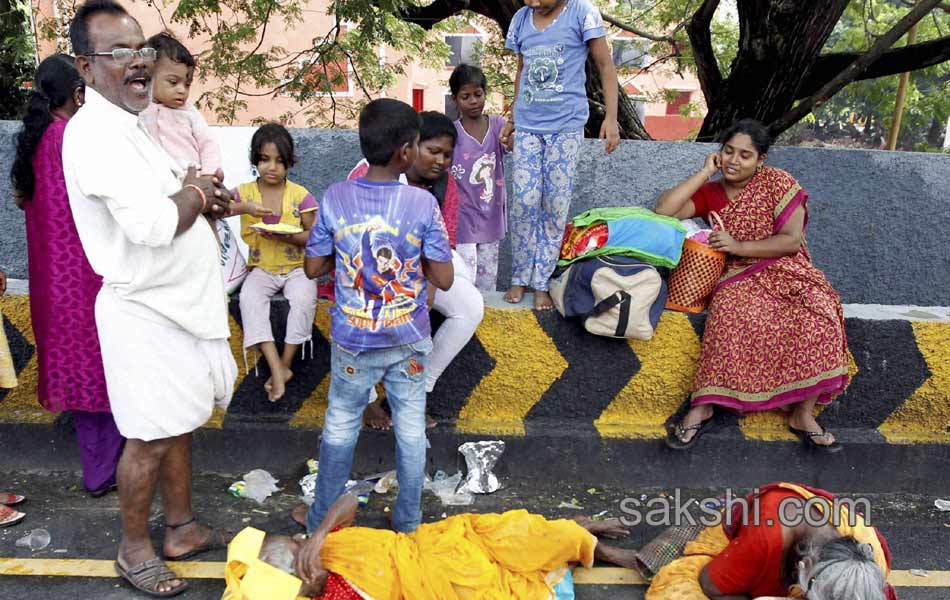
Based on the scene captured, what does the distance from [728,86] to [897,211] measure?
7.60ft

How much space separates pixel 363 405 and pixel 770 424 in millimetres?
2227

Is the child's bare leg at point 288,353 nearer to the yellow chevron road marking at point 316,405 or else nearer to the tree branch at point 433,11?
the yellow chevron road marking at point 316,405

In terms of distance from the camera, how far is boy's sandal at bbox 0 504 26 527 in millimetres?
3283

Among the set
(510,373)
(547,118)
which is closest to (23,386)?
(510,373)

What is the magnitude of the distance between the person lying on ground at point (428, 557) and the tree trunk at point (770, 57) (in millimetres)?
5210

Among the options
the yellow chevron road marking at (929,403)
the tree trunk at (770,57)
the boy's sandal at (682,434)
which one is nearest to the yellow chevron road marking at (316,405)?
the boy's sandal at (682,434)

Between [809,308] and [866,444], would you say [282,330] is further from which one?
[866,444]

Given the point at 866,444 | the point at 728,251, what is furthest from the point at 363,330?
the point at 866,444

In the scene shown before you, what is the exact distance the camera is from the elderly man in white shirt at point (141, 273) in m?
2.45

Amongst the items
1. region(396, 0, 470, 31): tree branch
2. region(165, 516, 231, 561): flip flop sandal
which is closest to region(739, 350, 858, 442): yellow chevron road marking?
region(165, 516, 231, 561): flip flop sandal

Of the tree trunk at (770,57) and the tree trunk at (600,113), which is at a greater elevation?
the tree trunk at (770,57)

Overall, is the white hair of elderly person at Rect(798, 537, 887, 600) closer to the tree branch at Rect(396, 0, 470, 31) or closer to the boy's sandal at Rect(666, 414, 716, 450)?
the boy's sandal at Rect(666, 414, 716, 450)

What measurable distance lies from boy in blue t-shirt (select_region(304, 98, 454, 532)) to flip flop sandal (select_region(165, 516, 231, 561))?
55 cm

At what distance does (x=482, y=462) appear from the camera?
381 centimetres
